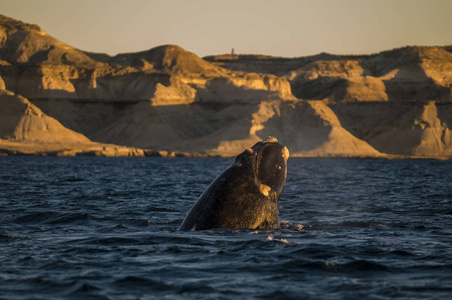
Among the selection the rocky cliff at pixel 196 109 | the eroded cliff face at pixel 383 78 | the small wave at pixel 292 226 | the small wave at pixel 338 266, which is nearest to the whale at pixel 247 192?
the small wave at pixel 338 266

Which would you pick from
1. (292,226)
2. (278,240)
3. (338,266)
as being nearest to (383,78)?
(292,226)

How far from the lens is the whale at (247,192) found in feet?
35.1

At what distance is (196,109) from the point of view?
126 meters

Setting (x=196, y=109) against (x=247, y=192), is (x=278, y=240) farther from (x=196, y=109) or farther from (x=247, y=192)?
(x=196, y=109)

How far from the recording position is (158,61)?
16175cm

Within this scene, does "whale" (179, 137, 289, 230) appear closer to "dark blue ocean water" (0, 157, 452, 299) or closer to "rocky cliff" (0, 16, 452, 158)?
"dark blue ocean water" (0, 157, 452, 299)

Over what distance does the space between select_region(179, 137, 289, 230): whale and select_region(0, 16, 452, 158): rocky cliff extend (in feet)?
282

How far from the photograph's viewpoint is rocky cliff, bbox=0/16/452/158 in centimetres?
10569

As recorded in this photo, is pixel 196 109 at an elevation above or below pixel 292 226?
above

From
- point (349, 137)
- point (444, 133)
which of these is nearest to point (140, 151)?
point (349, 137)

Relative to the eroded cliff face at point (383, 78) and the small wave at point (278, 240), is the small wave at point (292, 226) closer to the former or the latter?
the small wave at point (278, 240)

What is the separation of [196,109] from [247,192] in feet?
380

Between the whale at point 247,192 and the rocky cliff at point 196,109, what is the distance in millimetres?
86103

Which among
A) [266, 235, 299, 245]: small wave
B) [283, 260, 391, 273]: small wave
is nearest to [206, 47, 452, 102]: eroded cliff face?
[266, 235, 299, 245]: small wave
